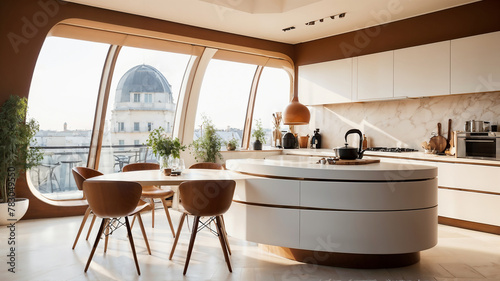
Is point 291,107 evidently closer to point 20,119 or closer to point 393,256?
point 393,256

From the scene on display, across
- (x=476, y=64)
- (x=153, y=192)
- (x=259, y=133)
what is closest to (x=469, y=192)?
(x=476, y=64)

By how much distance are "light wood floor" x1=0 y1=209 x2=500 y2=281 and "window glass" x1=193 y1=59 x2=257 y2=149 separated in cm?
272

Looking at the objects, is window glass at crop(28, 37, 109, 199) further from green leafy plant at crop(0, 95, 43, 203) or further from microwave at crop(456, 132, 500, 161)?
microwave at crop(456, 132, 500, 161)

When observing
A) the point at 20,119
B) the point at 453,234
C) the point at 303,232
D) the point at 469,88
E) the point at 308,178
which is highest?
the point at 469,88

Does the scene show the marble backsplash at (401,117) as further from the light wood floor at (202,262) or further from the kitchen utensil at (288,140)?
the light wood floor at (202,262)

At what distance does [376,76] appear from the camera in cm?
585

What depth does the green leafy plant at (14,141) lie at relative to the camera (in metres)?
4.45

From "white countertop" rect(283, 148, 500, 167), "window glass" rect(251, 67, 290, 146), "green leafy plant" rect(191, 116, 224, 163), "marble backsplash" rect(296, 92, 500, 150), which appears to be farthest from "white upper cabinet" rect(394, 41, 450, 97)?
"green leafy plant" rect(191, 116, 224, 163)

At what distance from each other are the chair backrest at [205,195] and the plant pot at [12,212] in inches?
101

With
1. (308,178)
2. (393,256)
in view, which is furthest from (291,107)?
(393,256)

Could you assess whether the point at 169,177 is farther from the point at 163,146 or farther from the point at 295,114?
the point at 295,114

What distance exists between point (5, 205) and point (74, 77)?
6.70 ft

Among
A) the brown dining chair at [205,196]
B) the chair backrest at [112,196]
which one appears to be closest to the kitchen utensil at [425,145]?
the brown dining chair at [205,196]

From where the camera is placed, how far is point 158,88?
6.61 m
